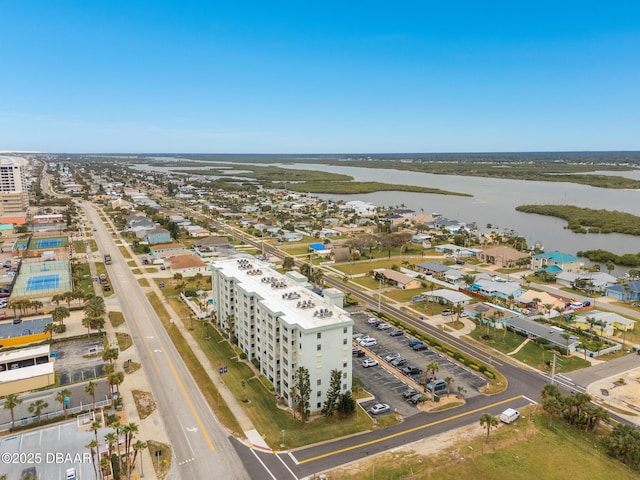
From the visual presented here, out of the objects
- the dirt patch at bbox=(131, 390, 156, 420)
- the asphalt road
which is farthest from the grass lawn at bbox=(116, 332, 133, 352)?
the dirt patch at bbox=(131, 390, 156, 420)

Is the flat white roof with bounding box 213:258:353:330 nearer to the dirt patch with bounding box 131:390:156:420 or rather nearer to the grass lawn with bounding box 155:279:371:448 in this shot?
the grass lawn with bounding box 155:279:371:448

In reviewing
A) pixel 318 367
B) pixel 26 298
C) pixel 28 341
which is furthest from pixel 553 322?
pixel 26 298

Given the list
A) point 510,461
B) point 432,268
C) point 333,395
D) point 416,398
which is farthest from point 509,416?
point 432,268

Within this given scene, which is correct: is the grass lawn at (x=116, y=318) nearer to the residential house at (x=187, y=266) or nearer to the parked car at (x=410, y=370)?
the residential house at (x=187, y=266)

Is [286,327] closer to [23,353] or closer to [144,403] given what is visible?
[144,403]

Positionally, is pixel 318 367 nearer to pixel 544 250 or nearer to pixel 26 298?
pixel 26 298

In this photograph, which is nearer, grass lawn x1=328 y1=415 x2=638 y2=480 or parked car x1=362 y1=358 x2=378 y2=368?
grass lawn x1=328 y1=415 x2=638 y2=480

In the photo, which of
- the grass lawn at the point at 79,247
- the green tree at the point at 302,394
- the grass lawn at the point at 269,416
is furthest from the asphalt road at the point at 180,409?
the grass lawn at the point at 79,247
